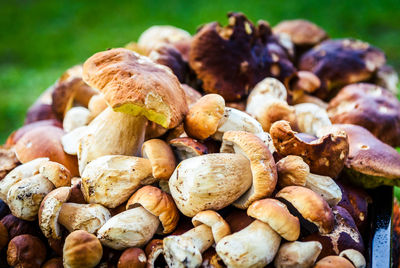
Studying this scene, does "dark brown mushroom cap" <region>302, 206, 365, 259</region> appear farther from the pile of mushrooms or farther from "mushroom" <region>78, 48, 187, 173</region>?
"mushroom" <region>78, 48, 187, 173</region>

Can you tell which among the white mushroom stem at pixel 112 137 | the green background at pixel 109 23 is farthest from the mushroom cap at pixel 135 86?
the green background at pixel 109 23

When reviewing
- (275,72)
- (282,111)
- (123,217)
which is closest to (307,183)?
(282,111)

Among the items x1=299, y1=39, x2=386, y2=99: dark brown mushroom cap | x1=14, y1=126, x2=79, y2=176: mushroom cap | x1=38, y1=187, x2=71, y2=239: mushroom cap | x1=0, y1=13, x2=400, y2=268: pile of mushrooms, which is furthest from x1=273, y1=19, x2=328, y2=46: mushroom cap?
x1=38, y1=187, x2=71, y2=239: mushroom cap

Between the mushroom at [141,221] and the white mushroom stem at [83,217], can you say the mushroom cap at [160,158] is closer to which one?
the mushroom at [141,221]

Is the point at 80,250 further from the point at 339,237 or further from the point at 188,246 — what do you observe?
the point at 339,237

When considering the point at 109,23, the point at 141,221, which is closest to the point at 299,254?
the point at 141,221
